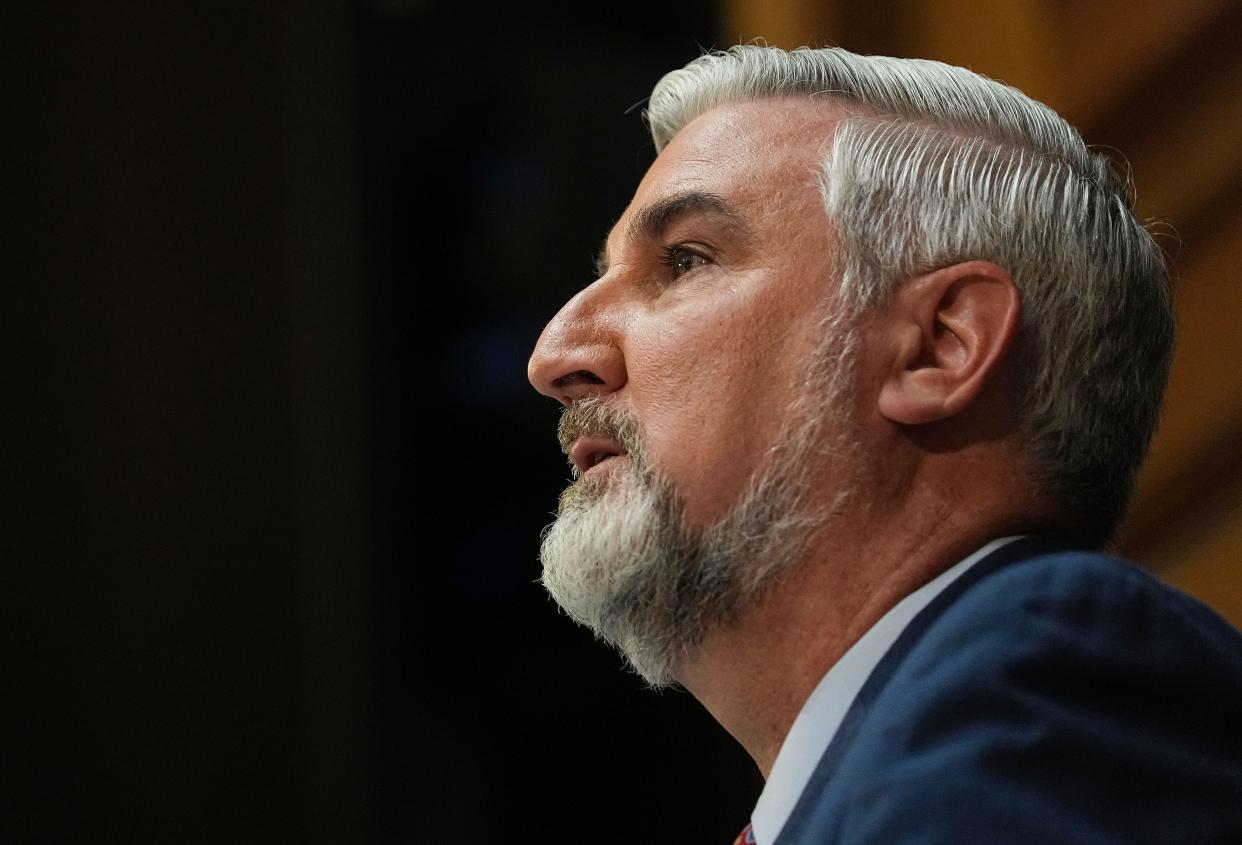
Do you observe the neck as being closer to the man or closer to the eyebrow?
the man

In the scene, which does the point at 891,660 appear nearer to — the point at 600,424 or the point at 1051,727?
the point at 1051,727

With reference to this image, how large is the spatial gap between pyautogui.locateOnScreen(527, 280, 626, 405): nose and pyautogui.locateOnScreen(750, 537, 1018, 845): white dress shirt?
289mm

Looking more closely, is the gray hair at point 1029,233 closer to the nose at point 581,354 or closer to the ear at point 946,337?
the ear at point 946,337

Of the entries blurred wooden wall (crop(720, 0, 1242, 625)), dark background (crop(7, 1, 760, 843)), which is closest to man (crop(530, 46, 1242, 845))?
blurred wooden wall (crop(720, 0, 1242, 625))

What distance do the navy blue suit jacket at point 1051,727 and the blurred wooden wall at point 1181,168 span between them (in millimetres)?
556

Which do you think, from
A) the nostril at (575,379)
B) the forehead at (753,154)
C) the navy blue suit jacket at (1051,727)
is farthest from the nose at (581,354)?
the navy blue suit jacket at (1051,727)

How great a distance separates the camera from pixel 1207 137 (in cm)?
134

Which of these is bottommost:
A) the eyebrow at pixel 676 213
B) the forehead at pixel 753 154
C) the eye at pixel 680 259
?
the eye at pixel 680 259

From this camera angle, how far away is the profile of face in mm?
1003

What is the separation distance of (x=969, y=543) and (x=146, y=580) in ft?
3.95

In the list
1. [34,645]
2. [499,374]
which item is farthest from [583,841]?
[34,645]

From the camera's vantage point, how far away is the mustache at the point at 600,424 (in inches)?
40.9

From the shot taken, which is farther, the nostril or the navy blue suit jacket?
the nostril

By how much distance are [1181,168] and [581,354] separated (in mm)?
717
